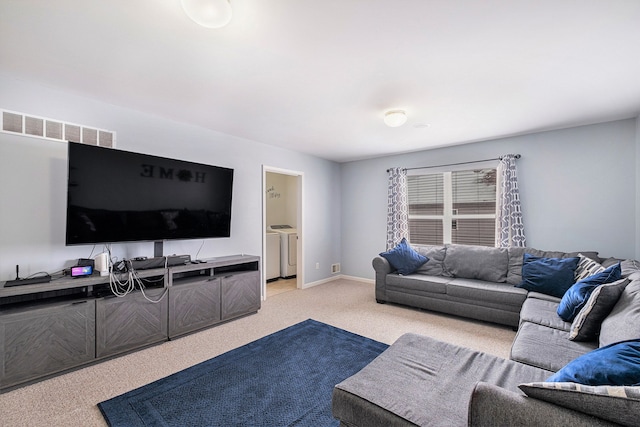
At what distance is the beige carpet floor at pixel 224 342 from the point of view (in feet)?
6.20

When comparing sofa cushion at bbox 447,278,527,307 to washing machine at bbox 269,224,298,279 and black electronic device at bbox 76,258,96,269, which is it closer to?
washing machine at bbox 269,224,298,279

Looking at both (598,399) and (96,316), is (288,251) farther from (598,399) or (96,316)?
(598,399)

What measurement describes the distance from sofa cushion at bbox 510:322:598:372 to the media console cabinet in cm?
291

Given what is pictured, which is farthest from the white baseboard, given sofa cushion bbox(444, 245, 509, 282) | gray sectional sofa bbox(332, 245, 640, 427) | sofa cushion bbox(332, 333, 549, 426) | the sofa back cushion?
sofa cushion bbox(332, 333, 549, 426)

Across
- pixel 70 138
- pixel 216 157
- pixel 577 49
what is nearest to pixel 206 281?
pixel 216 157

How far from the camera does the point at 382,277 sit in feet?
13.8

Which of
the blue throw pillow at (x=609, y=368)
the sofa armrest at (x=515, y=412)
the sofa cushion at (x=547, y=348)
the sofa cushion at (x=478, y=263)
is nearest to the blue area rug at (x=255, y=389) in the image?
the sofa armrest at (x=515, y=412)

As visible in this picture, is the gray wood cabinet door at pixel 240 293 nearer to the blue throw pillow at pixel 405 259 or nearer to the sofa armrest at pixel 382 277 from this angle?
the sofa armrest at pixel 382 277

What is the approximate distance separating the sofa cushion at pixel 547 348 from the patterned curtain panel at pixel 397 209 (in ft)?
9.61

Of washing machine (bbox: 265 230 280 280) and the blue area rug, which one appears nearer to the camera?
the blue area rug

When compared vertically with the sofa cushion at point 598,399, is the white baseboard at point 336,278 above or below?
below

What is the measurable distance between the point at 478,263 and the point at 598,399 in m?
3.27

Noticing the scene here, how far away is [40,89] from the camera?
2555mm

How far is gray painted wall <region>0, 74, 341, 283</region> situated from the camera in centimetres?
242
